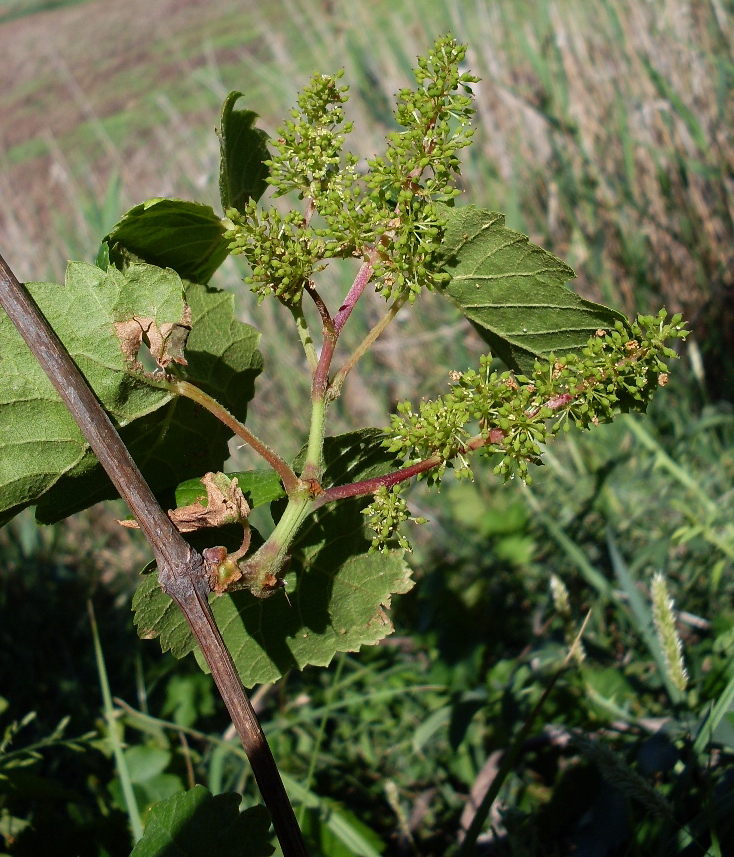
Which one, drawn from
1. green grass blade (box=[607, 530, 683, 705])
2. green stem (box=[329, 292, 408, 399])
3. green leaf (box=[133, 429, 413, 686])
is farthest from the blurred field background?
green stem (box=[329, 292, 408, 399])

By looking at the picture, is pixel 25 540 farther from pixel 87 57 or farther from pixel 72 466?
pixel 87 57

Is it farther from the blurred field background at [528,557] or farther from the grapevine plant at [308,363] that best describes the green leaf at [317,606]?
the blurred field background at [528,557]

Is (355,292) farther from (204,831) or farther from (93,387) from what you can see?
(204,831)

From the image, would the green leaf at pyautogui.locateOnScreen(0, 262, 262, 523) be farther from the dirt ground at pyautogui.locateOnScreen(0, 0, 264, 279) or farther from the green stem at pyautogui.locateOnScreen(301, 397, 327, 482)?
the dirt ground at pyautogui.locateOnScreen(0, 0, 264, 279)

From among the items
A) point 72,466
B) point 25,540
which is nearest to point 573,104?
point 25,540

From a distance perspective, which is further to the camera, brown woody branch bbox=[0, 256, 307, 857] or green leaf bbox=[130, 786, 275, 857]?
green leaf bbox=[130, 786, 275, 857]

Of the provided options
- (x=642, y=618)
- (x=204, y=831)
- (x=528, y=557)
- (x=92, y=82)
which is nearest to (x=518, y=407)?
(x=204, y=831)
